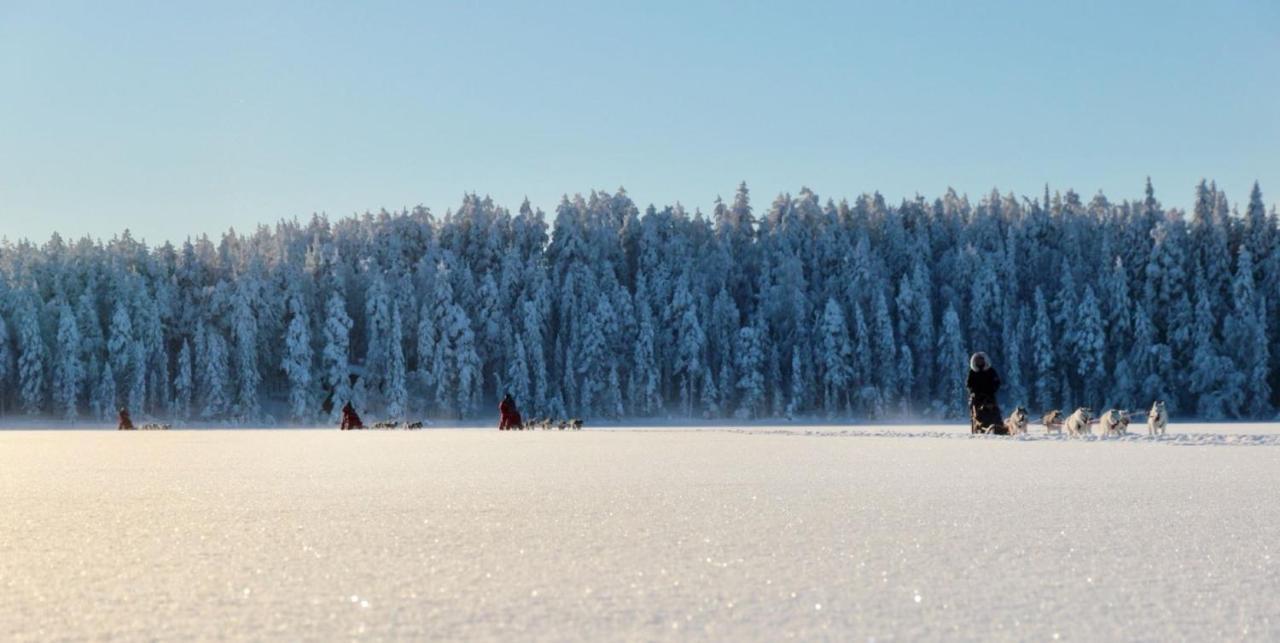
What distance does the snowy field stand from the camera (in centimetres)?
390

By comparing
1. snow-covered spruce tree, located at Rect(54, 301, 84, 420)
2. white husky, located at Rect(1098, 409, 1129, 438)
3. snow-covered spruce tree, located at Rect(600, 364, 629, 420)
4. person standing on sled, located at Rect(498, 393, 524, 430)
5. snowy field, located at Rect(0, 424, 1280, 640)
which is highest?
snow-covered spruce tree, located at Rect(54, 301, 84, 420)

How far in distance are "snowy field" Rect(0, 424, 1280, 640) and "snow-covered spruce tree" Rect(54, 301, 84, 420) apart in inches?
2853

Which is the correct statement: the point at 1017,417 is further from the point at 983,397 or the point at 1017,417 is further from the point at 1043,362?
the point at 1043,362

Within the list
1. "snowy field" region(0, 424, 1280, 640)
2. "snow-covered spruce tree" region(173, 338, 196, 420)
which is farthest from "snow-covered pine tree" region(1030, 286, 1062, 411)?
"snowy field" region(0, 424, 1280, 640)

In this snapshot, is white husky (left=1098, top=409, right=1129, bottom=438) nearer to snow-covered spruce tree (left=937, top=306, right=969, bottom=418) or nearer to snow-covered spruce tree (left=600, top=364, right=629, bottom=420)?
snow-covered spruce tree (left=600, top=364, right=629, bottom=420)

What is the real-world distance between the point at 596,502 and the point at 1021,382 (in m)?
82.7

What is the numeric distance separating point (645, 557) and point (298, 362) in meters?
78.8

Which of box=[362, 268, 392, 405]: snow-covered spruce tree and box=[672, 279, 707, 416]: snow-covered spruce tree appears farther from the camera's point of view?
box=[672, 279, 707, 416]: snow-covered spruce tree

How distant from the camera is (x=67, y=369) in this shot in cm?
7656

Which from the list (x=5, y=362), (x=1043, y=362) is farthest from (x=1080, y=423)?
(x=5, y=362)

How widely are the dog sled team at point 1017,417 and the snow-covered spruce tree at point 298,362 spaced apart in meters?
62.3

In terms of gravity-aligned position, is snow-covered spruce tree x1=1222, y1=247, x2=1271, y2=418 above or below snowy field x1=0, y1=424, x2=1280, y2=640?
above

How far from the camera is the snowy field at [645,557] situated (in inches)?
153

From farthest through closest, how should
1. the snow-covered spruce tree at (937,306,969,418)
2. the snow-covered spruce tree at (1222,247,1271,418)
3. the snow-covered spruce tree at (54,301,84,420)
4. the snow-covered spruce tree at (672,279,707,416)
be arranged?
the snow-covered spruce tree at (672,279,707,416) < the snow-covered spruce tree at (937,306,969,418) < the snow-covered spruce tree at (1222,247,1271,418) < the snow-covered spruce tree at (54,301,84,420)
